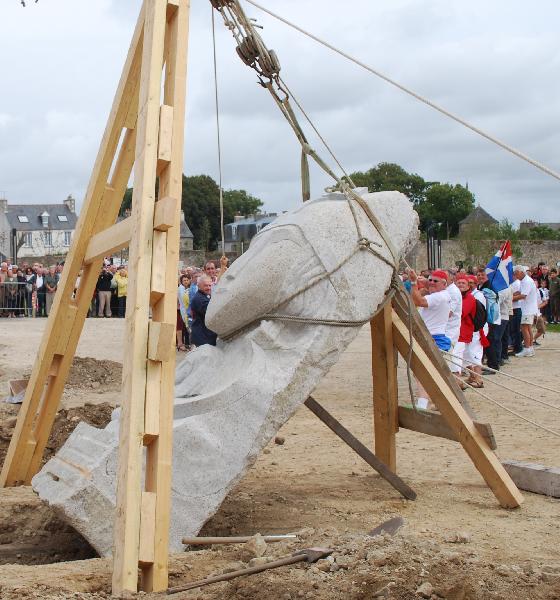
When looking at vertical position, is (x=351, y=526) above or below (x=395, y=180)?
below

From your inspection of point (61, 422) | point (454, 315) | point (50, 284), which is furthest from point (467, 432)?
point (50, 284)

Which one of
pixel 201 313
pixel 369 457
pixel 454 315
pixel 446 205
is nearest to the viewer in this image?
pixel 369 457

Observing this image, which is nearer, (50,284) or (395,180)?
(50,284)

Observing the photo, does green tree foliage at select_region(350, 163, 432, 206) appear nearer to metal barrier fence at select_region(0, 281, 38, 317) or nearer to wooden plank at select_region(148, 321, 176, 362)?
metal barrier fence at select_region(0, 281, 38, 317)

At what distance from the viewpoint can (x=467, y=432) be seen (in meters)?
6.25

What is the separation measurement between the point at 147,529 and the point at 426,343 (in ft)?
9.71

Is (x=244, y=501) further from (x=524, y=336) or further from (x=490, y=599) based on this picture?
(x=524, y=336)

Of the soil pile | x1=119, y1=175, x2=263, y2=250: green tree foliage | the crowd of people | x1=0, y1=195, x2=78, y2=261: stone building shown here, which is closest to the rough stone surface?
the crowd of people

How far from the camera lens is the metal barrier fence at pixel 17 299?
80.0ft

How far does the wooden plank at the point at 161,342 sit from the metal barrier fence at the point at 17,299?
2108 centimetres

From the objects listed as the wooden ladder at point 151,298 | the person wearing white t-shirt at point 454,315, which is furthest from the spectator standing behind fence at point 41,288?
the wooden ladder at point 151,298

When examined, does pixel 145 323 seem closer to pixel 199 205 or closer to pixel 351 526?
pixel 351 526

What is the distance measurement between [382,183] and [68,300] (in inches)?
2486

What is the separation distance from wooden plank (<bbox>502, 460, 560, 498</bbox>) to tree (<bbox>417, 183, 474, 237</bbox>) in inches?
2609
